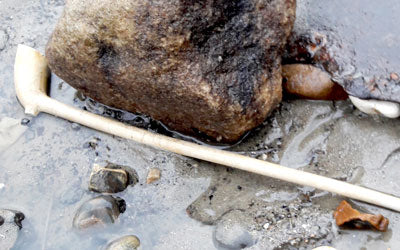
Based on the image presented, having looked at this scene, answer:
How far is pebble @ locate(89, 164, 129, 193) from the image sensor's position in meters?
3.15

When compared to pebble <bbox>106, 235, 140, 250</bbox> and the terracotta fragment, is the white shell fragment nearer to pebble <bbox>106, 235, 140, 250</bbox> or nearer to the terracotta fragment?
the terracotta fragment

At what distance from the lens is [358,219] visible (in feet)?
9.22

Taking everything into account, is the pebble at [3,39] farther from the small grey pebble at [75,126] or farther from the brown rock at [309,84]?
the brown rock at [309,84]

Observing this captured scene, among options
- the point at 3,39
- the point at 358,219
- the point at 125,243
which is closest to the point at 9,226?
the point at 125,243

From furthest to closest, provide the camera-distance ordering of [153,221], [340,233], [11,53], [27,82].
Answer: [11,53] < [27,82] < [153,221] < [340,233]

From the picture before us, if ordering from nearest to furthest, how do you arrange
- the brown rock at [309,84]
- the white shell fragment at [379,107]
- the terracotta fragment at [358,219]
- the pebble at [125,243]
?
1. the terracotta fragment at [358,219]
2. the pebble at [125,243]
3. the white shell fragment at [379,107]
4. the brown rock at [309,84]

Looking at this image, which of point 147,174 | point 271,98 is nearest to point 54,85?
point 147,174

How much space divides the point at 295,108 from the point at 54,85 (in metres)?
1.86

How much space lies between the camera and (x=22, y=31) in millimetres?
4152

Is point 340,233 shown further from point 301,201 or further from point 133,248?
point 133,248

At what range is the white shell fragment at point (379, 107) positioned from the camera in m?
3.14

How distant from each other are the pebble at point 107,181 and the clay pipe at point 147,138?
320 millimetres

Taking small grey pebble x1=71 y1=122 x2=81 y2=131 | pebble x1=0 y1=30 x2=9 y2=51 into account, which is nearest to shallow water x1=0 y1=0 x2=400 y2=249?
small grey pebble x1=71 y1=122 x2=81 y2=131

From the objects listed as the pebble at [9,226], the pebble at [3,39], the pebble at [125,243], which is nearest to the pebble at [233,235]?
the pebble at [125,243]
